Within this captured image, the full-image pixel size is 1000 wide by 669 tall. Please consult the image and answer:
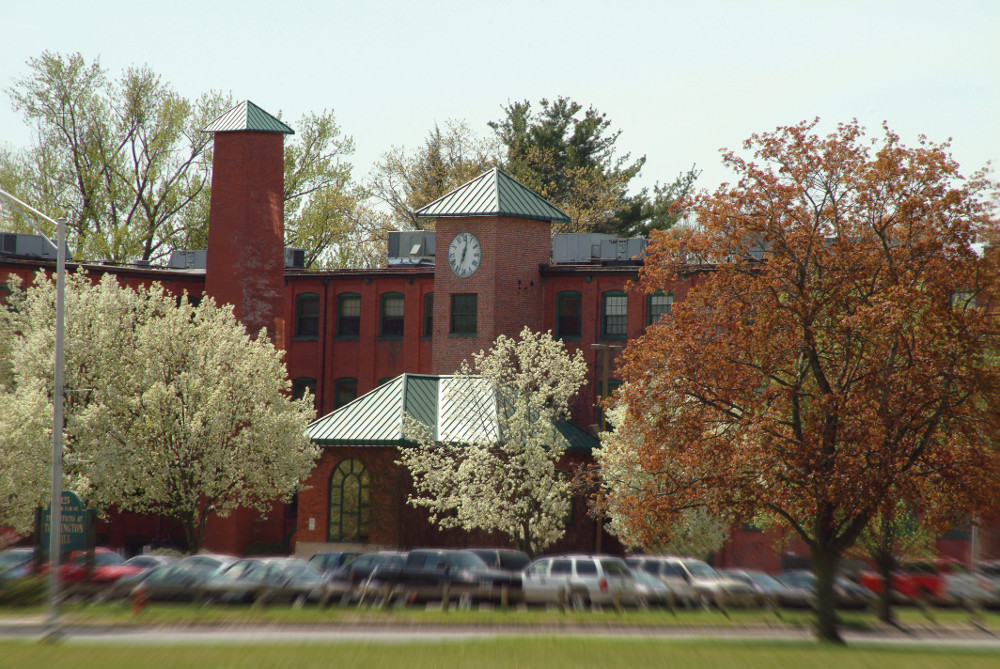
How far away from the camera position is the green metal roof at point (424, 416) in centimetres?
4262

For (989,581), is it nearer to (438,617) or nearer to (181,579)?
(438,617)

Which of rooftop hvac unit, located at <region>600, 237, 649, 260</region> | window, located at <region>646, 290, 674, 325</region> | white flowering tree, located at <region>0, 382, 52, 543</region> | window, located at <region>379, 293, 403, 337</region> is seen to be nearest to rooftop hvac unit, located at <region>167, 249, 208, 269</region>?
window, located at <region>379, 293, 403, 337</region>

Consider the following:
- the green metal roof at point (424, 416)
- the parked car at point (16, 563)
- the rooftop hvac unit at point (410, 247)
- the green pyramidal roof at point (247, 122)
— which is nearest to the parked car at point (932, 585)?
the green metal roof at point (424, 416)

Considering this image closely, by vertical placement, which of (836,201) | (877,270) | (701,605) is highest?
(836,201)

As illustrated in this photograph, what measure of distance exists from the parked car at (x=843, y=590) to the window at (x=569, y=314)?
18.6 meters

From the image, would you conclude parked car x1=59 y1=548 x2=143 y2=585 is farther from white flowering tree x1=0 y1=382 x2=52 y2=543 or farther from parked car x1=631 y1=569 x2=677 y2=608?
parked car x1=631 y1=569 x2=677 y2=608

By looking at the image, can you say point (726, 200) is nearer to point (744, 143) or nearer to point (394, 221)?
point (744, 143)

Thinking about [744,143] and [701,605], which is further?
[701,605]

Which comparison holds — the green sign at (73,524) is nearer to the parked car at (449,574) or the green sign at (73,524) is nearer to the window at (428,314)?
the parked car at (449,574)

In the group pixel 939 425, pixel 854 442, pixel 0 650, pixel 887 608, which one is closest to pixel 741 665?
pixel 854 442

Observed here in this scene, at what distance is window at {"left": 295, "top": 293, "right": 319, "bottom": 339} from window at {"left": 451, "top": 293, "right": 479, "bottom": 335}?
914cm

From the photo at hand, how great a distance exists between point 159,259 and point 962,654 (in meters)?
54.7

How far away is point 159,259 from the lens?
68.1 m

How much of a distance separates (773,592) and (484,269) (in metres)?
22.6
